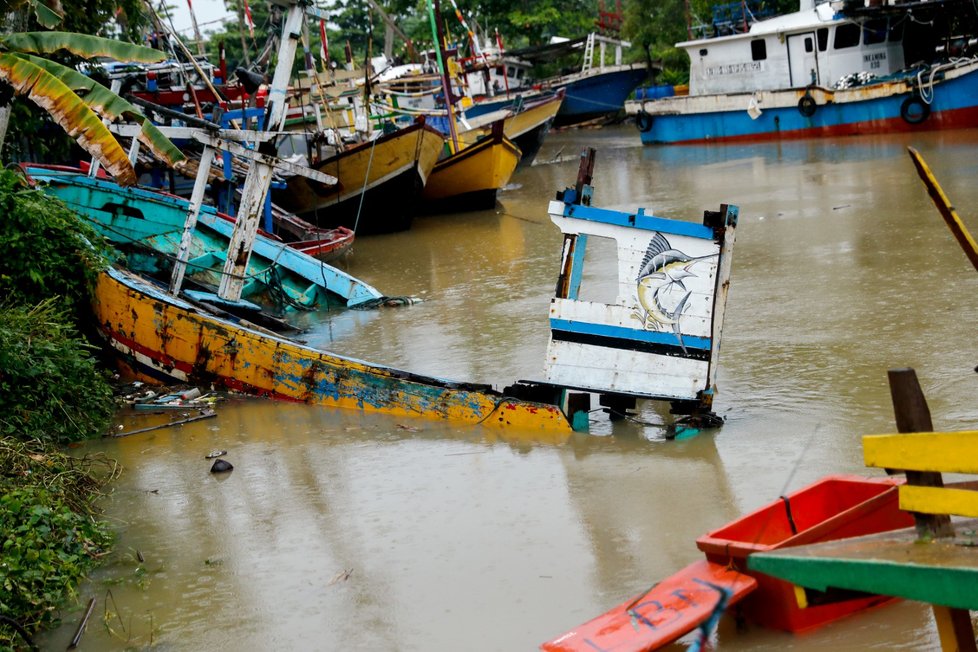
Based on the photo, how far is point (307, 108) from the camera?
23.3 meters

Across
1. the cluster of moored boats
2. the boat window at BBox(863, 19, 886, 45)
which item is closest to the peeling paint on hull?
the cluster of moored boats

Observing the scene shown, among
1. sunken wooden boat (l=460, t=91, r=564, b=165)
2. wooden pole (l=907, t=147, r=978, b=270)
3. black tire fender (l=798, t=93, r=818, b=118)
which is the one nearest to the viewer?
wooden pole (l=907, t=147, r=978, b=270)

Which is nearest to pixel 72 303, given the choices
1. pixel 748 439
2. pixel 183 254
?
pixel 183 254

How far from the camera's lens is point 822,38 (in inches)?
1017

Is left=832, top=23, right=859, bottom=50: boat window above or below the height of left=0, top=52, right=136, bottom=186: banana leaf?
above

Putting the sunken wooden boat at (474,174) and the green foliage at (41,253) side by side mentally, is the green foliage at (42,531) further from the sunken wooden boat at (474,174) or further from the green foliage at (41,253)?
the sunken wooden boat at (474,174)

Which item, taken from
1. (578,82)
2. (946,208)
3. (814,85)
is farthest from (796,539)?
(578,82)

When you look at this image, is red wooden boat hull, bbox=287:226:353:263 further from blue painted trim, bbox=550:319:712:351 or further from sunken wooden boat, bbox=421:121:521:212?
blue painted trim, bbox=550:319:712:351

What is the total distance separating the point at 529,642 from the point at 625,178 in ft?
64.1

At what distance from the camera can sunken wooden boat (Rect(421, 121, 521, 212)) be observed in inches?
766

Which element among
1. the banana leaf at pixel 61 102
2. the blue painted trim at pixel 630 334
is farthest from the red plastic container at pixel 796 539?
the banana leaf at pixel 61 102

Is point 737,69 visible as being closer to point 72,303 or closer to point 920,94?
point 920,94

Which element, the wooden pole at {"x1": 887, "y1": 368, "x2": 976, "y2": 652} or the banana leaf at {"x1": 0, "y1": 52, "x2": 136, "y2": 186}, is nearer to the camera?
the wooden pole at {"x1": 887, "y1": 368, "x2": 976, "y2": 652}

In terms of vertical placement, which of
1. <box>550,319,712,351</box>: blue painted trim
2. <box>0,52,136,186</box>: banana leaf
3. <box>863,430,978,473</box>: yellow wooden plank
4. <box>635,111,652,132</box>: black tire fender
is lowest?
<box>550,319,712,351</box>: blue painted trim
